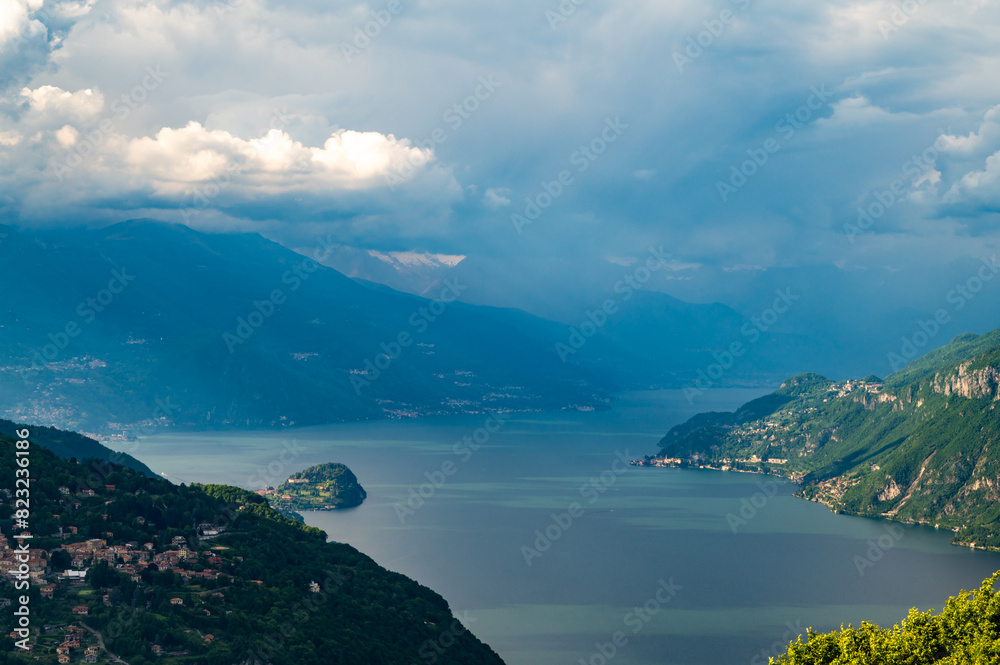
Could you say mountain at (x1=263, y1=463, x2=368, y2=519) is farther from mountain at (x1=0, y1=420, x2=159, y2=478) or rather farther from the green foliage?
the green foliage

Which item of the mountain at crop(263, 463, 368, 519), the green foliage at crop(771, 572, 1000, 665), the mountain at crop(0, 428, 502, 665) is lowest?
the green foliage at crop(771, 572, 1000, 665)

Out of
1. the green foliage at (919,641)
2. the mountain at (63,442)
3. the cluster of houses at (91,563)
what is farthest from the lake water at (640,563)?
the green foliage at (919,641)

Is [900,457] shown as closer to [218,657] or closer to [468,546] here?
[468,546]

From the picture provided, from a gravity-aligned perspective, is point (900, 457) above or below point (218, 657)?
above

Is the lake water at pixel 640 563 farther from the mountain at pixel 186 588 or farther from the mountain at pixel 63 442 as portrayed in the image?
the mountain at pixel 63 442

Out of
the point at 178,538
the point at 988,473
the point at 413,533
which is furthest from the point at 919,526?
the point at 178,538

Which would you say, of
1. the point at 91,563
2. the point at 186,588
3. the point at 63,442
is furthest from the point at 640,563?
the point at 63,442

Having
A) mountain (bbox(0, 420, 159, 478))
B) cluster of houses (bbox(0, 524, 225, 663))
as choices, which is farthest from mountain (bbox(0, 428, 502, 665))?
mountain (bbox(0, 420, 159, 478))
